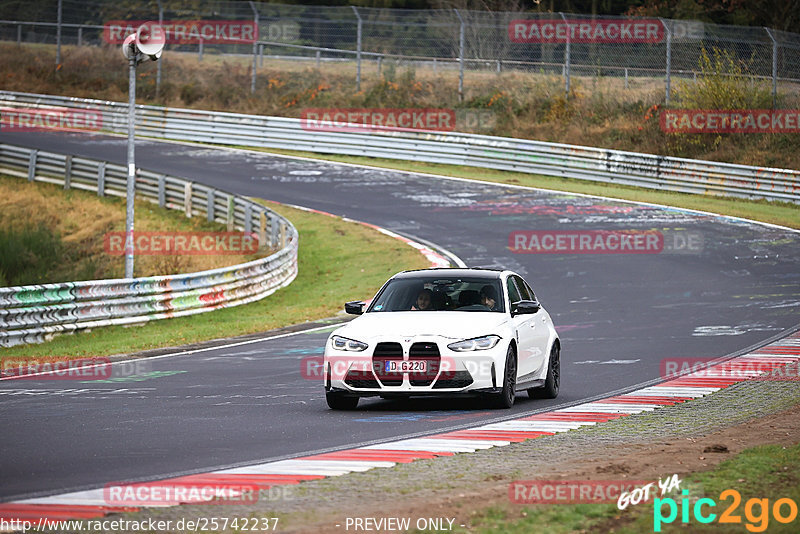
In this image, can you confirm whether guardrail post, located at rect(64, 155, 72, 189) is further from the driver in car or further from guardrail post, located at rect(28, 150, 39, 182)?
the driver in car

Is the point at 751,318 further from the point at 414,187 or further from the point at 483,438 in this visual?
the point at 414,187

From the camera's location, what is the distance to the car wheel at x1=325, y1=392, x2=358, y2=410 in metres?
12.2

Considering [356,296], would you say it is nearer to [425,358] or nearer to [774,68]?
[425,358]

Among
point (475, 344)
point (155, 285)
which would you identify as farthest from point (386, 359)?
point (155, 285)

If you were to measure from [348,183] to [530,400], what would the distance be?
2741cm

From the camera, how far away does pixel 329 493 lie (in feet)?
25.0

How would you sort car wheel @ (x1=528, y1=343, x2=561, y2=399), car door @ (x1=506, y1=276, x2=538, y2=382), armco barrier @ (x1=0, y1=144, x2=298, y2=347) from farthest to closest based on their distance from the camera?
armco barrier @ (x1=0, y1=144, x2=298, y2=347) < car wheel @ (x1=528, y1=343, x2=561, y2=399) < car door @ (x1=506, y1=276, x2=538, y2=382)
